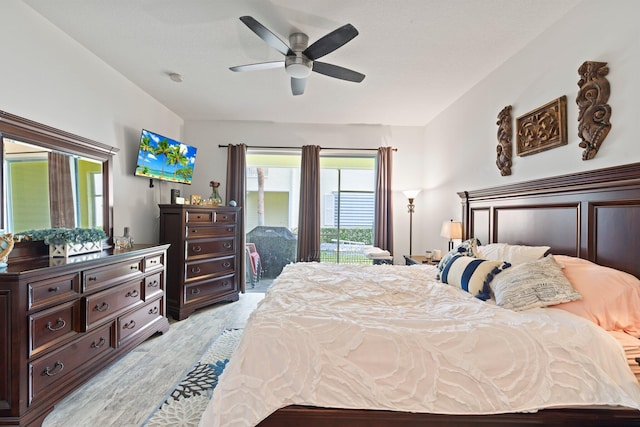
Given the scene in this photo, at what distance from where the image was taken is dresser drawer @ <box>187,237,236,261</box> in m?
3.66

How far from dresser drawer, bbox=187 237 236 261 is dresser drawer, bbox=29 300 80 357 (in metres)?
1.60

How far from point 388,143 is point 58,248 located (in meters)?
4.24

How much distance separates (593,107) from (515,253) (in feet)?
3.50

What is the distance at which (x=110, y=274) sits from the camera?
2.36 meters

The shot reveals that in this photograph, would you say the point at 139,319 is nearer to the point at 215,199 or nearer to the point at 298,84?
the point at 215,199

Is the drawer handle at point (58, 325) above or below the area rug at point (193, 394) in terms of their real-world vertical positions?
above

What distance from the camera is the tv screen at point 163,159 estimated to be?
11.2 feet

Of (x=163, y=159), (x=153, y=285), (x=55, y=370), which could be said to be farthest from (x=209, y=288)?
(x=55, y=370)

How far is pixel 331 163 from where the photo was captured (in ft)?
15.8

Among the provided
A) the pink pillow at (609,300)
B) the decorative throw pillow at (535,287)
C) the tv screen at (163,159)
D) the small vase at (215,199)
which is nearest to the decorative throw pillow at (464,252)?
the decorative throw pillow at (535,287)

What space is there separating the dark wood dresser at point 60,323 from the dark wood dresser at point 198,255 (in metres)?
0.76

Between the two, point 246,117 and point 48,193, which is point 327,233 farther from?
point 48,193

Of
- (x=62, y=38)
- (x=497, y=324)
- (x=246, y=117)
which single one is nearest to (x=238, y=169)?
(x=246, y=117)

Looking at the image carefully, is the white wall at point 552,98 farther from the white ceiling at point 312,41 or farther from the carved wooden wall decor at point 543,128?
the white ceiling at point 312,41
